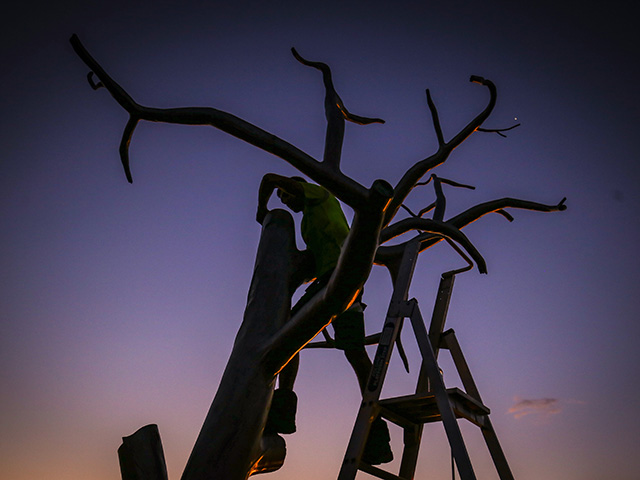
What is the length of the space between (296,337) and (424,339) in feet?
5.16

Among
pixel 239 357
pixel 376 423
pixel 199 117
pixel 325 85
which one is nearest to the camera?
pixel 199 117

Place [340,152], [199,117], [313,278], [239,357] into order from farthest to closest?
[313,278]
[340,152]
[239,357]
[199,117]

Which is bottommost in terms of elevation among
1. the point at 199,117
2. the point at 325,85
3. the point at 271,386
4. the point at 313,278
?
the point at 271,386

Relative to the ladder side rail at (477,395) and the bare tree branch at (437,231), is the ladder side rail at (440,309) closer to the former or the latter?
the ladder side rail at (477,395)

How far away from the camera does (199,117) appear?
159cm

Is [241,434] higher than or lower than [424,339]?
lower

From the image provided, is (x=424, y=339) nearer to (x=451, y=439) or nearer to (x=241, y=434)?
(x=451, y=439)

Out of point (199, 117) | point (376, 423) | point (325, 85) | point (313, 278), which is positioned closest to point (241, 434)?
point (313, 278)

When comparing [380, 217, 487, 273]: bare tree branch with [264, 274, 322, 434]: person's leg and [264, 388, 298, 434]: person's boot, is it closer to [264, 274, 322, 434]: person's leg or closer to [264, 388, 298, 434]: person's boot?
[264, 274, 322, 434]: person's leg

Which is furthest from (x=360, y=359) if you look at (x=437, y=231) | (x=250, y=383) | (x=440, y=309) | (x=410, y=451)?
(x=440, y=309)

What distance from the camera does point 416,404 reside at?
3225mm

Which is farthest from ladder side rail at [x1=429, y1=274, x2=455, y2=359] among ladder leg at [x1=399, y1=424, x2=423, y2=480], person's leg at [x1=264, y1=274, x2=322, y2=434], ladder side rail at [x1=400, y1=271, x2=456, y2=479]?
person's leg at [x1=264, y1=274, x2=322, y2=434]

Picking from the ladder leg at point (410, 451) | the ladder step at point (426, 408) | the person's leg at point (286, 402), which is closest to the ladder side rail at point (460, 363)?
the ladder step at point (426, 408)

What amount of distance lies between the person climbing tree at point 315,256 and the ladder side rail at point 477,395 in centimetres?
94
